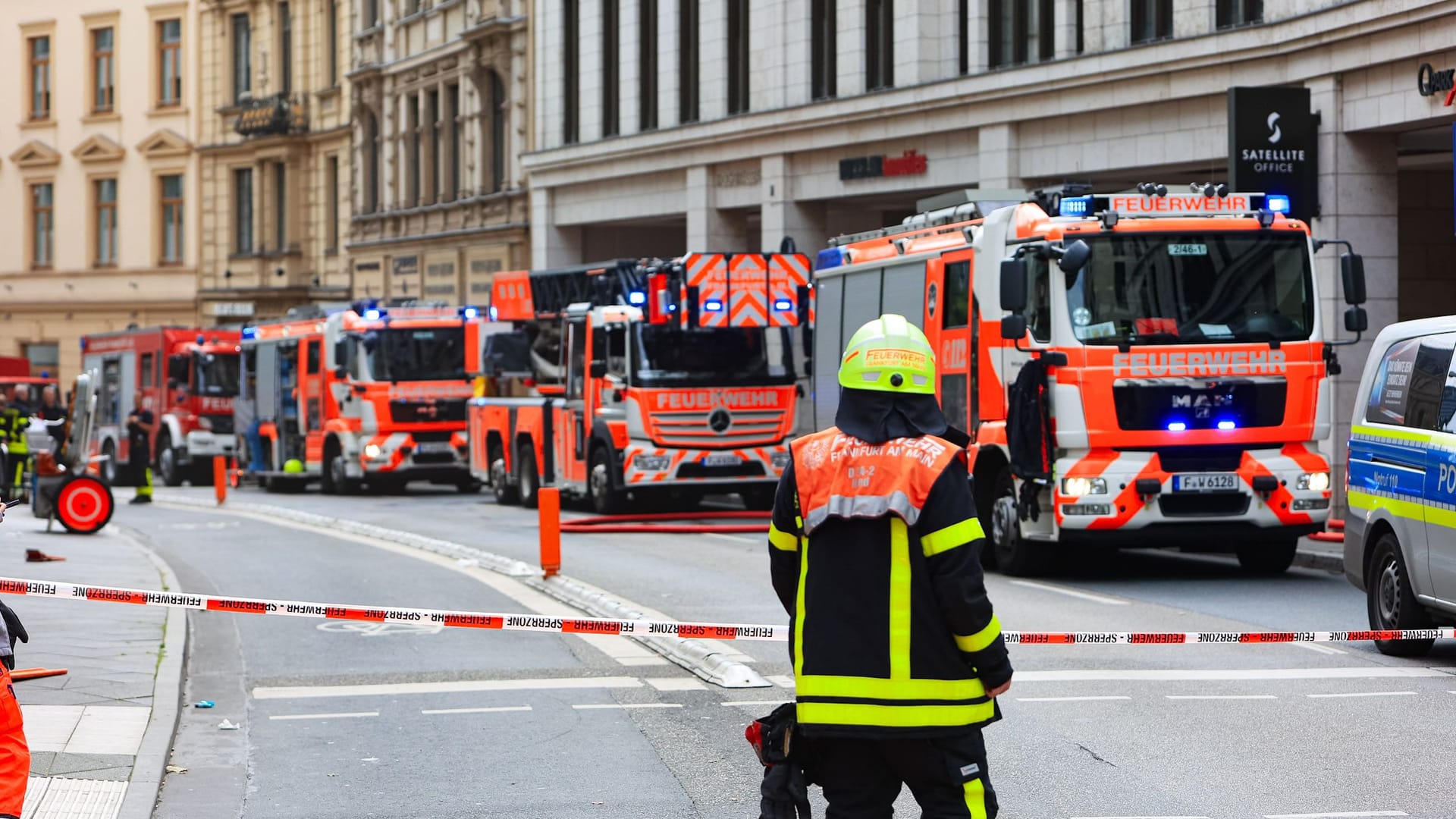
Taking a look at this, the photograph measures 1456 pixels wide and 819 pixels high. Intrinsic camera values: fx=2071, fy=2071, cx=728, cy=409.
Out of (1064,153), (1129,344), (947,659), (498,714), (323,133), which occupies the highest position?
(323,133)

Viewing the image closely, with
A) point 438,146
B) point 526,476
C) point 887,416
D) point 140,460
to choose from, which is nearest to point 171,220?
point 438,146

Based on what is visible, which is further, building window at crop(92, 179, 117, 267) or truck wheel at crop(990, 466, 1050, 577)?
building window at crop(92, 179, 117, 267)

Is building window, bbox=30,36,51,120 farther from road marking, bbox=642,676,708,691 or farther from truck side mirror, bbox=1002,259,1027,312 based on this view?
road marking, bbox=642,676,708,691

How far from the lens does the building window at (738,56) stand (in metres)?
36.4

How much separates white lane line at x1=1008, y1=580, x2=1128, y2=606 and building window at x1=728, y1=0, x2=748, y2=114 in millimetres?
21024

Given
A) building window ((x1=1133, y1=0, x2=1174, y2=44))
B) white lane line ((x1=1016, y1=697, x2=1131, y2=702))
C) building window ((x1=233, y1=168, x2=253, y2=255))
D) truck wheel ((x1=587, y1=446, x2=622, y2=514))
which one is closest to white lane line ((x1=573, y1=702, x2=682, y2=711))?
white lane line ((x1=1016, y1=697, x2=1131, y2=702))

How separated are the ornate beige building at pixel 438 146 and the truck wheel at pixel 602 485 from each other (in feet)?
62.3

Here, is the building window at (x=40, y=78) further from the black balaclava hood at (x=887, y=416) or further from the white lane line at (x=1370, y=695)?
the black balaclava hood at (x=887, y=416)

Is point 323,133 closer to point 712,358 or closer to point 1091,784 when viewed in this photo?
point 712,358

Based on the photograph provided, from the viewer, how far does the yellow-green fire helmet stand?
17.6ft

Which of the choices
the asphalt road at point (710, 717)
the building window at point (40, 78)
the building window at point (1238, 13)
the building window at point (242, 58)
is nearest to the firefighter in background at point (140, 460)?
the asphalt road at point (710, 717)

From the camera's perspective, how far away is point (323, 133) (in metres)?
54.5

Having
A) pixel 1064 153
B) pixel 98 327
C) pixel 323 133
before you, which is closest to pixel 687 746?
pixel 1064 153

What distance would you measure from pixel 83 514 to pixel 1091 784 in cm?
1735
